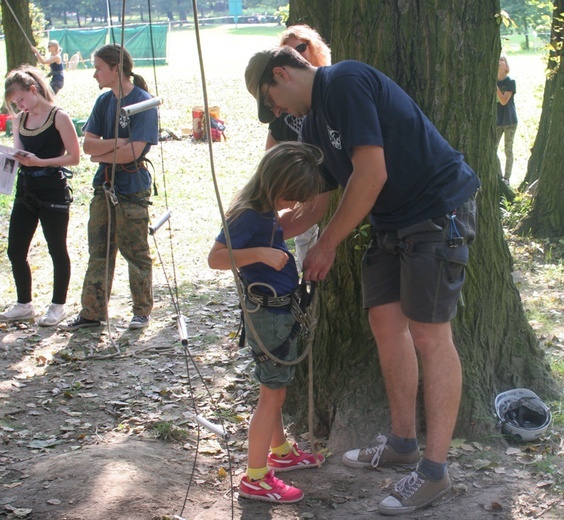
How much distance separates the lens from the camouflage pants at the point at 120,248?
18.8 feet

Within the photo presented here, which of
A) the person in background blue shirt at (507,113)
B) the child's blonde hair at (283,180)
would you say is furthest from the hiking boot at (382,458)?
the person in background blue shirt at (507,113)

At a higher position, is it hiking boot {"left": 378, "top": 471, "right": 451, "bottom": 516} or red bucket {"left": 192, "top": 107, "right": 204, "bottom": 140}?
red bucket {"left": 192, "top": 107, "right": 204, "bottom": 140}

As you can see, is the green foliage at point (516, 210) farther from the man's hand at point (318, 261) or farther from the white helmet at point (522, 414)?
the man's hand at point (318, 261)

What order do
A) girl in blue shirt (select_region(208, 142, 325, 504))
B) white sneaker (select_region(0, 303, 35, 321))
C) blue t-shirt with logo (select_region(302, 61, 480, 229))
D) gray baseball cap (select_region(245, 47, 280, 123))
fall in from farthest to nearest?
white sneaker (select_region(0, 303, 35, 321)) < girl in blue shirt (select_region(208, 142, 325, 504)) < gray baseball cap (select_region(245, 47, 280, 123)) < blue t-shirt with logo (select_region(302, 61, 480, 229))

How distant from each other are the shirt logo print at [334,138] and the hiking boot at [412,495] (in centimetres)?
140

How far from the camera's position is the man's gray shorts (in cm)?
319

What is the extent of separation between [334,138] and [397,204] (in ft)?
1.21

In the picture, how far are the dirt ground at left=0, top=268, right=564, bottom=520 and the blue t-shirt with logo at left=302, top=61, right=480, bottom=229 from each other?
1103 mm

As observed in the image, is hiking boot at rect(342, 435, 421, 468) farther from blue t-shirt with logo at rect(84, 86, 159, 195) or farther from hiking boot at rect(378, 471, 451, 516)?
blue t-shirt with logo at rect(84, 86, 159, 195)

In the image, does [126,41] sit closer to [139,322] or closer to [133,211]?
[139,322]

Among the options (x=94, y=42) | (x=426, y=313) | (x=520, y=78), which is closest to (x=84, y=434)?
(x=426, y=313)

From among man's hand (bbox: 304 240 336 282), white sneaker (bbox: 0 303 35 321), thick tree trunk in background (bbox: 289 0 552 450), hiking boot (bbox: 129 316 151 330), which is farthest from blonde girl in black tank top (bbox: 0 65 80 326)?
man's hand (bbox: 304 240 336 282)

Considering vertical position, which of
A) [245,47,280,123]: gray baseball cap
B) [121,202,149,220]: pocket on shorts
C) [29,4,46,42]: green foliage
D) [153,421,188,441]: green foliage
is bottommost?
[153,421,188,441]: green foliage

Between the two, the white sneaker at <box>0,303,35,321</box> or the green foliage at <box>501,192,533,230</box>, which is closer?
the white sneaker at <box>0,303,35,321</box>
